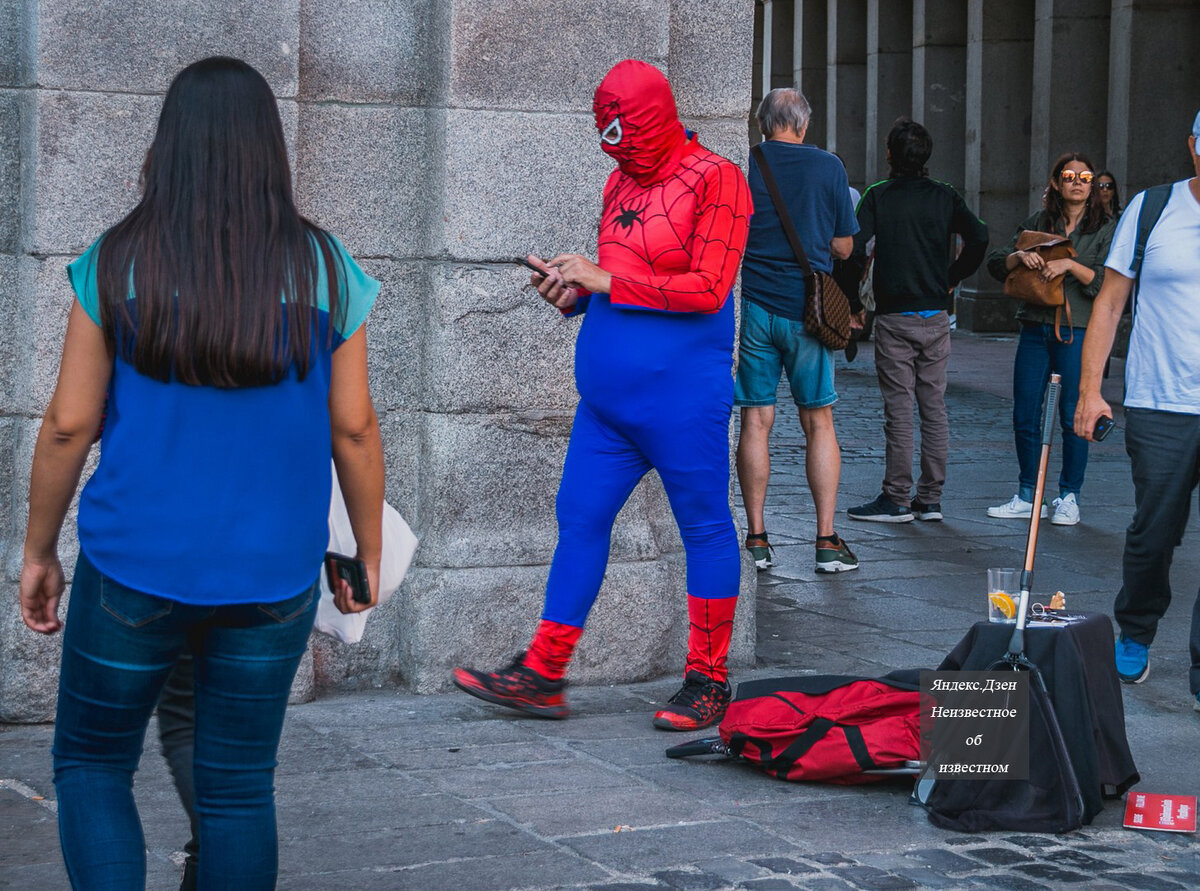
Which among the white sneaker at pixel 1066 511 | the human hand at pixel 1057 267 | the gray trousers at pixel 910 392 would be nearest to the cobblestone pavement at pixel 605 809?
the white sneaker at pixel 1066 511

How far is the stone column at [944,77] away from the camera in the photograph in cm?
2506

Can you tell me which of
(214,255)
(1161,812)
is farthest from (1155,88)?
(214,255)

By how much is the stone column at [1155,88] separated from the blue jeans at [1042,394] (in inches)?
407

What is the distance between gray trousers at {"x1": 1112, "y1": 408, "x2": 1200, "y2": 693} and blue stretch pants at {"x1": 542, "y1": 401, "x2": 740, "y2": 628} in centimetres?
138

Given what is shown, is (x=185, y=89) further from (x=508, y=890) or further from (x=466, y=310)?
(x=466, y=310)

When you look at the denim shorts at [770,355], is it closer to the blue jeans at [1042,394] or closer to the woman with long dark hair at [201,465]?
the blue jeans at [1042,394]

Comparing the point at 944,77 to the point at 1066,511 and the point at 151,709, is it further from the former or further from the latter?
the point at 151,709

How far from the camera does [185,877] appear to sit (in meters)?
3.44

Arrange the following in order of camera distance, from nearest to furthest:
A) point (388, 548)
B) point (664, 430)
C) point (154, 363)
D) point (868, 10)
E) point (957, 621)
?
point (154, 363) < point (388, 548) < point (664, 430) < point (957, 621) < point (868, 10)

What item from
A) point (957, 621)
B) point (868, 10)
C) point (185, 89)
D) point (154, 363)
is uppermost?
point (868, 10)

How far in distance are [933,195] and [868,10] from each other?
19.8 m

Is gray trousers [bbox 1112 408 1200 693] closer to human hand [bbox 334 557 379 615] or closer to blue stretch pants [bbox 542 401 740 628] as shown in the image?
blue stretch pants [bbox 542 401 740 628]

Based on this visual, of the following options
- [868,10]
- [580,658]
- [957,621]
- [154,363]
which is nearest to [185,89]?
[154,363]

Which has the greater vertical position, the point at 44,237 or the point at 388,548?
the point at 44,237
